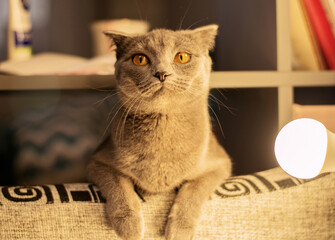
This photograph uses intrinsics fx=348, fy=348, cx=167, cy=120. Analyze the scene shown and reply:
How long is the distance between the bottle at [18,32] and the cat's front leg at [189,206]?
93 centimetres

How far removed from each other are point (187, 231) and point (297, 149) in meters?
0.29

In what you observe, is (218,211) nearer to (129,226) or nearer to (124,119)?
(129,226)

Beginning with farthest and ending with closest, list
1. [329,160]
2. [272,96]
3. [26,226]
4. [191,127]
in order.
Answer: [272,96] < [191,127] < [26,226] < [329,160]

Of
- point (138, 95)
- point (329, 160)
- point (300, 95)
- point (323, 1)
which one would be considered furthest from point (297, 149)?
point (300, 95)

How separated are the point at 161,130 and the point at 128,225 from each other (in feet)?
0.75

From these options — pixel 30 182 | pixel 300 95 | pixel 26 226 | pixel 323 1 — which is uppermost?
pixel 323 1

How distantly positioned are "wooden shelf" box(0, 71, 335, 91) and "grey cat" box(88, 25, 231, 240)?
0.26ft

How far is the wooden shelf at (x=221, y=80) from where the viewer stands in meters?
0.87

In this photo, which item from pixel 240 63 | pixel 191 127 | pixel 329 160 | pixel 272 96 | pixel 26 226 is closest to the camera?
pixel 329 160

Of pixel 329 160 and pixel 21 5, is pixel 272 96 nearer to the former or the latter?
pixel 329 160

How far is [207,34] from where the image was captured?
2.97ft

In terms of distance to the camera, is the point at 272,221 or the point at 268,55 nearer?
the point at 272,221

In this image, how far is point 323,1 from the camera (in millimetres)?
1018

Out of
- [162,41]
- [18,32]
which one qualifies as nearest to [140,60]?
[162,41]
